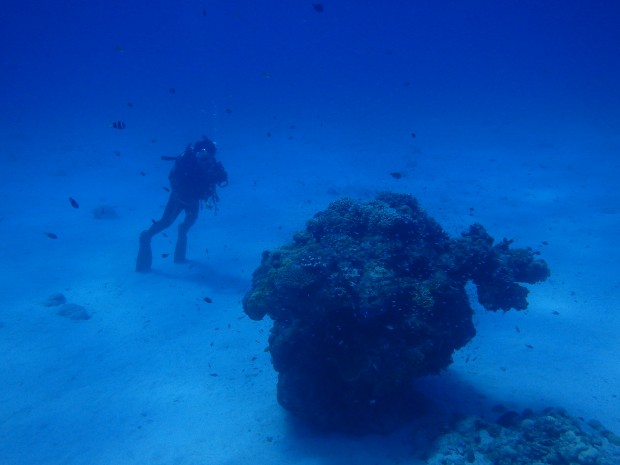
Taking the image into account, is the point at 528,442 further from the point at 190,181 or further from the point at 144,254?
the point at 144,254

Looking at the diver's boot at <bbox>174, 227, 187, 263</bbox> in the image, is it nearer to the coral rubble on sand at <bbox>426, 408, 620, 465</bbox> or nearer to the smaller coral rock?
the smaller coral rock

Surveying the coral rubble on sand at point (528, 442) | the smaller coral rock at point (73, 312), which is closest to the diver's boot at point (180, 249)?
the smaller coral rock at point (73, 312)

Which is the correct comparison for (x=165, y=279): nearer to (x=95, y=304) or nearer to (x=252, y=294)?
(x=95, y=304)

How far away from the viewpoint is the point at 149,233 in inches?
533

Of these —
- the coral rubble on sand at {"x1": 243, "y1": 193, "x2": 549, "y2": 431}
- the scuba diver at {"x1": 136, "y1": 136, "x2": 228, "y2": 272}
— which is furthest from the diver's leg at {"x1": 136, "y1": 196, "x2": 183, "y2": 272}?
the coral rubble on sand at {"x1": 243, "y1": 193, "x2": 549, "y2": 431}

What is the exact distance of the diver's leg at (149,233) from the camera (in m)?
13.4

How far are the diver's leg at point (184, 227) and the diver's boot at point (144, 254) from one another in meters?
1.05

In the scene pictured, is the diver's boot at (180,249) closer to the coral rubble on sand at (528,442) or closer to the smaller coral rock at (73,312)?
the smaller coral rock at (73,312)

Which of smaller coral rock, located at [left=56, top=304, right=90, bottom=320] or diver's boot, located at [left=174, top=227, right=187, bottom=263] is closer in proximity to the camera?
smaller coral rock, located at [left=56, top=304, right=90, bottom=320]

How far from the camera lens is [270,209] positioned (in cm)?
2022

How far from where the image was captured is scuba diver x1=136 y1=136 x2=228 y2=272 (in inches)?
495

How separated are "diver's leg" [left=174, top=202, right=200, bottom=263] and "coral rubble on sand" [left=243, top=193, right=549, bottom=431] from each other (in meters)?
7.07

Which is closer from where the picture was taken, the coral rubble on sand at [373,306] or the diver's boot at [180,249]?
the coral rubble on sand at [373,306]

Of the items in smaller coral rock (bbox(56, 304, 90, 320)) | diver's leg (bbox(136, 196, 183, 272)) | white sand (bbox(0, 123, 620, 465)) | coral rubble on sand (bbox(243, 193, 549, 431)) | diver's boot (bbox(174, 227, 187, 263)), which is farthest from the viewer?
diver's boot (bbox(174, 227, 187, 263))
